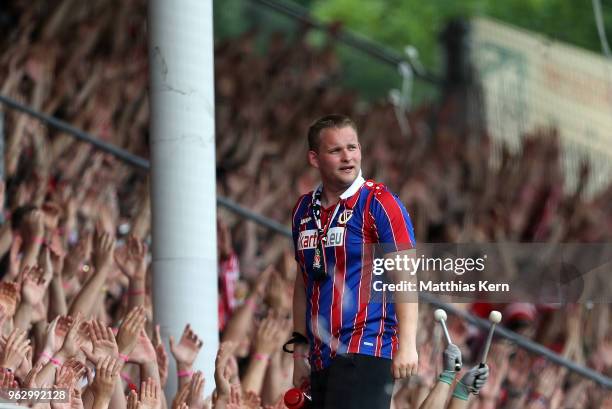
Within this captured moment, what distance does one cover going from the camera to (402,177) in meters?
11.6

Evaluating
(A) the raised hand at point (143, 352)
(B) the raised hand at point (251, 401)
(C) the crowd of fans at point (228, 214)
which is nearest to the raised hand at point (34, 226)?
(C) the crowd of fans at point (228, 214)

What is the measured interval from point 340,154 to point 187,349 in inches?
60.6

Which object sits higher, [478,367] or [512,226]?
[512,226]

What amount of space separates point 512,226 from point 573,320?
2.22 meters

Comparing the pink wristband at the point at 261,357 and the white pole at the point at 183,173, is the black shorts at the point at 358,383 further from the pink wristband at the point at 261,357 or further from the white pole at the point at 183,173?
the pink wristband at the point at 261,357

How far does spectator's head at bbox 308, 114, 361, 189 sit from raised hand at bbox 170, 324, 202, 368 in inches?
55.9

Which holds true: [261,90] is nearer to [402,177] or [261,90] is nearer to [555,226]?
[402,177]

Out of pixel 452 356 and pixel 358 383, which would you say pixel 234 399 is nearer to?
pixel 358 383

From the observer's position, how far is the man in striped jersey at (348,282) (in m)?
4.61

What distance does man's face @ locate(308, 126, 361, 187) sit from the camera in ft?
15.4

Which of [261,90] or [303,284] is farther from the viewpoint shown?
[261,90]

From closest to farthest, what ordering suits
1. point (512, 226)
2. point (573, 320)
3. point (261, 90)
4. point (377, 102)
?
point (573, 320) → point (512, 226) → point (261, 90) → point (377, 102)

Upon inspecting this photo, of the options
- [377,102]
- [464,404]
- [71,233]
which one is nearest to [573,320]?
[71,233]

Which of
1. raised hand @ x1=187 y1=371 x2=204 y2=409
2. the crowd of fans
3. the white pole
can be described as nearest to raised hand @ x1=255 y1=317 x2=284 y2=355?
the crowd of fans
